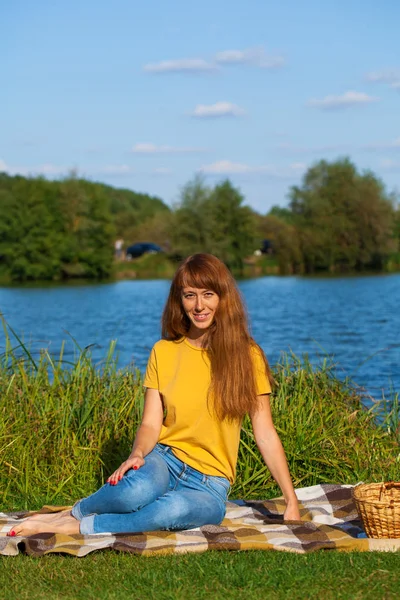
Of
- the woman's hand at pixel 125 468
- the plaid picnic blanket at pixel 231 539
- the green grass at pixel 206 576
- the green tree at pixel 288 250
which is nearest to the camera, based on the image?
the green grass at pixel 206 576

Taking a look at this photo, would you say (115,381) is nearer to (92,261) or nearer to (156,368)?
(156,368)

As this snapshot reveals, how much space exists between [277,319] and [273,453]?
24.2m

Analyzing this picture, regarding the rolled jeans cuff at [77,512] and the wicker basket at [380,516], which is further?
the rolled jeans cuff at [77,512]

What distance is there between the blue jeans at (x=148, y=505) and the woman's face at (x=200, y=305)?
2.07 ft

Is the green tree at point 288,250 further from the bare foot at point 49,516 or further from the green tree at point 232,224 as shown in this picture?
the bare foot at point 49,516

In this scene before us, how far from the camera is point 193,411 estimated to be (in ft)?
13.0

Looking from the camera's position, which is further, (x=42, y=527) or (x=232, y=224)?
(x=232, y=224)

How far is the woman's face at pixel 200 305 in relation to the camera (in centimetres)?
396

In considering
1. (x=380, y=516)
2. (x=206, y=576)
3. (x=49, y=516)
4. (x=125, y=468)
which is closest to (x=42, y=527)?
(x=49, y=516)

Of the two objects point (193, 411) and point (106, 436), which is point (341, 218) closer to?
point (106, 436)

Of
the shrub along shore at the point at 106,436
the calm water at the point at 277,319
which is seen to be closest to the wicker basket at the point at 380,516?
the shrub along shore at the point at 106,436

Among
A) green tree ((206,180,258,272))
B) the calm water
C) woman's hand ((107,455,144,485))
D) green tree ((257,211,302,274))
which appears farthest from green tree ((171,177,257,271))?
woman's hand ((107,455,144,485))

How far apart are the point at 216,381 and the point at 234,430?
0.25m

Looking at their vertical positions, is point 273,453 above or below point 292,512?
above
